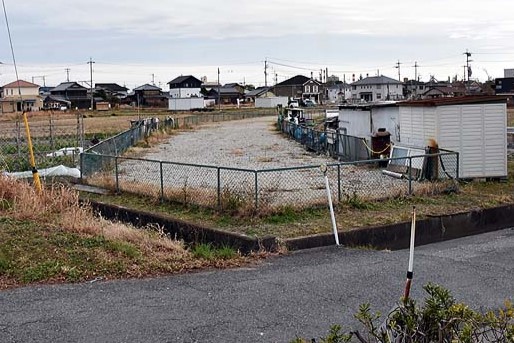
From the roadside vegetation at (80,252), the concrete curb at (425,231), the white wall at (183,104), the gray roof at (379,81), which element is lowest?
the concrete curb at (425,231)

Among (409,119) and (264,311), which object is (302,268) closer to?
(264,311)

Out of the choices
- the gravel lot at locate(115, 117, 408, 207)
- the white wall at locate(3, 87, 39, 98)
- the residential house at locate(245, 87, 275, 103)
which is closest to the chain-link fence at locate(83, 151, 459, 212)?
the gravel lot at locate(115, 117, 408, 207)

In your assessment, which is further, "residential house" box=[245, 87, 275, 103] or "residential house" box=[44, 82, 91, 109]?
"residential house" box=[245, 87, 275, 103]

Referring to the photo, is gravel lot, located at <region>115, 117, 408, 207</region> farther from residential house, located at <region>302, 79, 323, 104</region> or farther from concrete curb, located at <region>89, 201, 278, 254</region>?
residential house, located at <region>302, 79, 323, 104</region>

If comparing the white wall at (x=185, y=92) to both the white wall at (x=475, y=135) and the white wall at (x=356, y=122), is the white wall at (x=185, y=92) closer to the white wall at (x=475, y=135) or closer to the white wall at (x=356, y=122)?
the white wall at (x=356, y=122)

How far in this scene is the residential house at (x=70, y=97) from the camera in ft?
341

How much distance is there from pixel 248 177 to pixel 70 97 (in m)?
104

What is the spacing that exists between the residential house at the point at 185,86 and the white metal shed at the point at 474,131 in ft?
359

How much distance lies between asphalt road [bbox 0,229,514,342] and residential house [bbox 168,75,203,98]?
117m

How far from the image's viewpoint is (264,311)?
6359 millimetres

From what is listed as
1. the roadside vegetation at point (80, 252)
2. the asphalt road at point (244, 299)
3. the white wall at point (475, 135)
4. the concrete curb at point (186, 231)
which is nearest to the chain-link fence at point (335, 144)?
the white wall at point (475, 135)

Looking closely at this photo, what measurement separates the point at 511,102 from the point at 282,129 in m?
38.2

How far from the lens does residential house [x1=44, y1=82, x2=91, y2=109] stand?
104000 mm

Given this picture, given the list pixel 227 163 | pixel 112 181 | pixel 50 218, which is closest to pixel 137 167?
pixel 227 163
